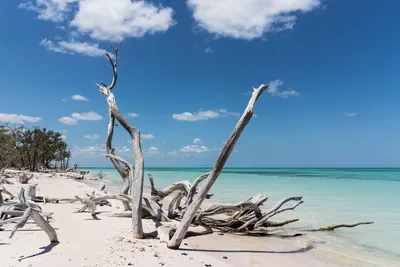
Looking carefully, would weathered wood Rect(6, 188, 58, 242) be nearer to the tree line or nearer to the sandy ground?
the sandy ground

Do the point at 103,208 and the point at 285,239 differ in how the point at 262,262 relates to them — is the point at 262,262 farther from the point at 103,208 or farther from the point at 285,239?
the point at 103,208

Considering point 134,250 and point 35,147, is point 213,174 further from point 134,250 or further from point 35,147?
point 35,147

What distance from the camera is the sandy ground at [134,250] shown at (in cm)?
448

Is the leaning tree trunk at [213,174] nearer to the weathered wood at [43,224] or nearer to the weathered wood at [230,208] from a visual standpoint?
the weathered wood at [43,224]

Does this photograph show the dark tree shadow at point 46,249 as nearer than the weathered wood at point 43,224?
Yes

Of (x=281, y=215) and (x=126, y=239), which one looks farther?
(x=281, y=215)

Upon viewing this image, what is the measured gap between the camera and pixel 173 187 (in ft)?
28.2

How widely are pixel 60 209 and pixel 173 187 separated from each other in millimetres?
3309

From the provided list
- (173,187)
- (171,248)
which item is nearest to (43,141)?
(173,187)

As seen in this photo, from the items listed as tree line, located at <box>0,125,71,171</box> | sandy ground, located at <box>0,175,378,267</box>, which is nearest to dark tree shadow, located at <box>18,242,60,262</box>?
sandy ground, located at <box>0,175,378,267</box>

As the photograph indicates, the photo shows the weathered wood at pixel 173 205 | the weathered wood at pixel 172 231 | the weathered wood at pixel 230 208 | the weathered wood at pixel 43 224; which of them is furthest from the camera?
the weathered wood at pixel 173 205

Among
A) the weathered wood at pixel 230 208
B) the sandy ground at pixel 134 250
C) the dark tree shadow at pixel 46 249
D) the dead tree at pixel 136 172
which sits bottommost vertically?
the sandy ground at pixel 134 250

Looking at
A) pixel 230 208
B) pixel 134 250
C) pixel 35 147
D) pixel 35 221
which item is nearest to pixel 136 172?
pixel 134 250

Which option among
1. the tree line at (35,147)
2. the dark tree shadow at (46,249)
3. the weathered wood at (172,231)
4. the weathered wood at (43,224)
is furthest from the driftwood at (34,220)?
the tree line at (35,147)
